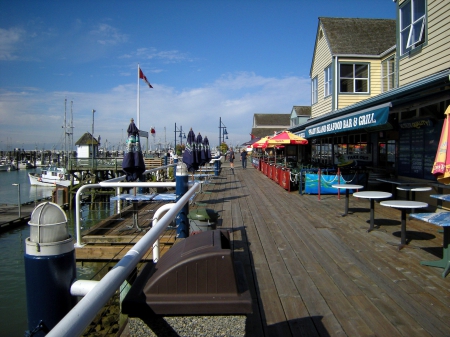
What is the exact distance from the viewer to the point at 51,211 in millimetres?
1856

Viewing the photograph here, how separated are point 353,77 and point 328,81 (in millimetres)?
1296

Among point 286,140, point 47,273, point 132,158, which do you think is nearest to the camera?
point 47,273

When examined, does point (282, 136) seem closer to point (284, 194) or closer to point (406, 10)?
point (284, 194)

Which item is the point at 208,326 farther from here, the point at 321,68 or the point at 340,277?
the point at 321,68

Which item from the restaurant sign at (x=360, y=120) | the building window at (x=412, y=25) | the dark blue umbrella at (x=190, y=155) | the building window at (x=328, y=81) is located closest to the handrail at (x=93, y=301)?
the restaurant sign at (x=360, y=120)

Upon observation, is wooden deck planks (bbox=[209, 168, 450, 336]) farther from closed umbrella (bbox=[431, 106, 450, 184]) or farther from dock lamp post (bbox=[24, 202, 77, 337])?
dock lamp post (bbox=[24, 202, 77, 337])

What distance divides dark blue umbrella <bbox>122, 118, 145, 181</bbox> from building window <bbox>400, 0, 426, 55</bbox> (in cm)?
795

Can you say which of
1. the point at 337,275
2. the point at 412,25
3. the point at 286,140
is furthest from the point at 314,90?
the point at 337,275

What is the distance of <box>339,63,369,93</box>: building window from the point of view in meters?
16.3

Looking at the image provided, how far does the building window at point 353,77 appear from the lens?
53.4 feet

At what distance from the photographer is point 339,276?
4730 millimetres

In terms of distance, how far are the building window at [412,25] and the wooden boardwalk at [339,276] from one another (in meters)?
5.00

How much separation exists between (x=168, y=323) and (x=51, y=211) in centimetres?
90

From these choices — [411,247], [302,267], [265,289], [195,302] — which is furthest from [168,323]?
[411,247]
